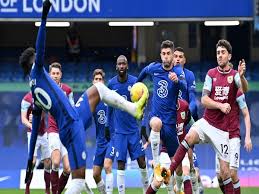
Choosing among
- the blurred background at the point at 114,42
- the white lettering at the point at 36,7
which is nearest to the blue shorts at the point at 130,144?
the blurred background at the point at 114,42

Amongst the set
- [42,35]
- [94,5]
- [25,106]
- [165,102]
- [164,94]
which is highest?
[94,5]

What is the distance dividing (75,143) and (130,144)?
430 cm

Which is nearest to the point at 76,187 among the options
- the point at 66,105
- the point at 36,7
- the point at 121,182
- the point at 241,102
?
the point at 66,105

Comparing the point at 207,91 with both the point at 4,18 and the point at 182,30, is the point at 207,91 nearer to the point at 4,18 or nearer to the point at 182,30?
the point at 4,18

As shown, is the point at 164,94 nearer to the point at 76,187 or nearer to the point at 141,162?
the point at 141,162

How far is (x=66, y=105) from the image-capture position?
10531mm

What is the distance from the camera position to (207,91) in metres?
12.5

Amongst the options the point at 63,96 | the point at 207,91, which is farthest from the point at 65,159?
the point at 63,96

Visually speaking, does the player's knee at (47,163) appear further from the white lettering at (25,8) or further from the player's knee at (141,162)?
the white lettering at (25,8)

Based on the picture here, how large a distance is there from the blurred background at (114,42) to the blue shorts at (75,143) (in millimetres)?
9059

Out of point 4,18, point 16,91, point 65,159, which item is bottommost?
point 65,159

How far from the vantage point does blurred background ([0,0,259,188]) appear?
21.4 metres

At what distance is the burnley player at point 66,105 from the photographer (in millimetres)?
10359

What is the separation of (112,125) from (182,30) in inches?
421
